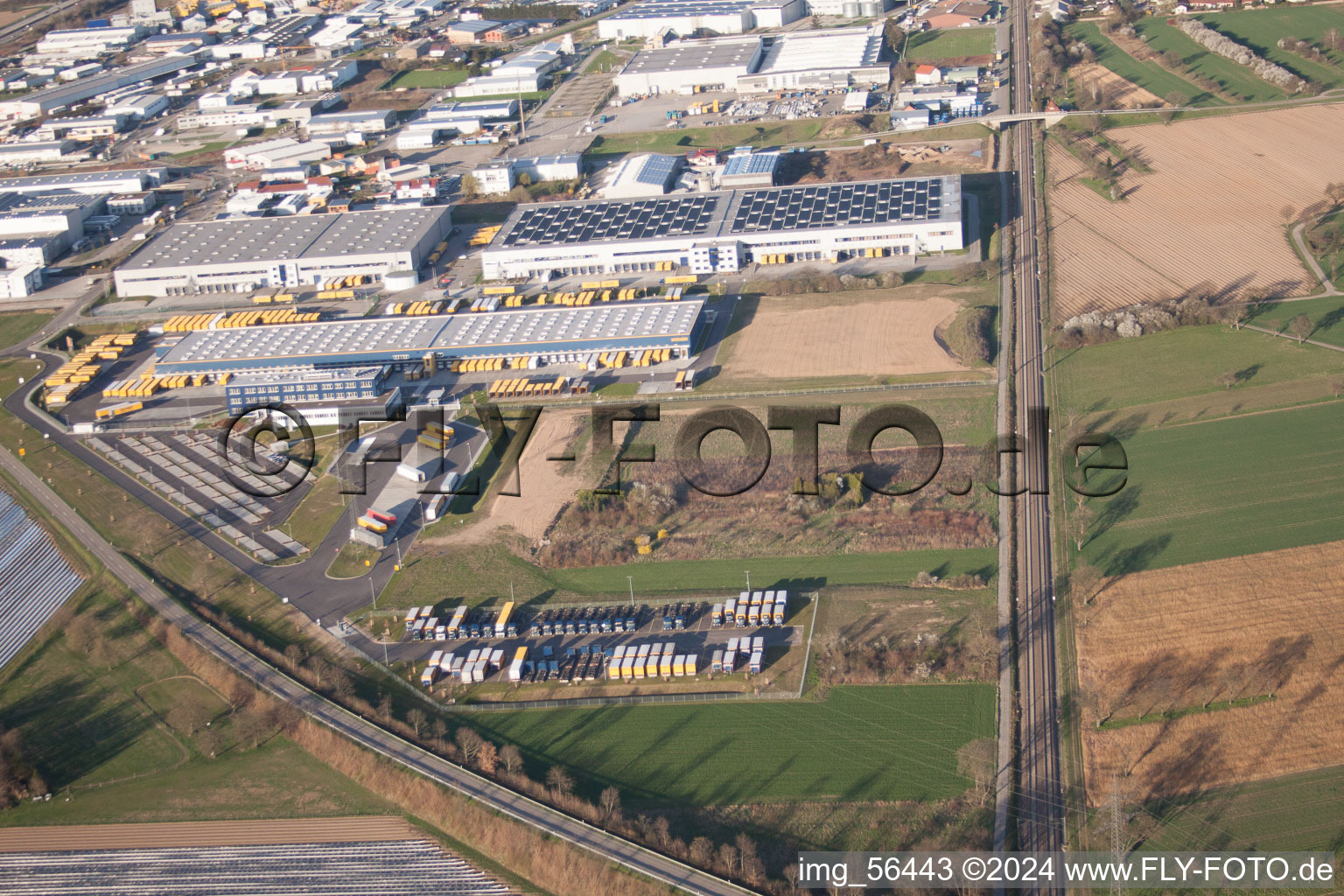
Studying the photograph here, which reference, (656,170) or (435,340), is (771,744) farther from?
(656,170)

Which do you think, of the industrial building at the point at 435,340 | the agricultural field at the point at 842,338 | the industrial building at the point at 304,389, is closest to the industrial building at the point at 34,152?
the industrial building at the point at 435,340

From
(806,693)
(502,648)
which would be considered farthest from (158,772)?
(806,693)

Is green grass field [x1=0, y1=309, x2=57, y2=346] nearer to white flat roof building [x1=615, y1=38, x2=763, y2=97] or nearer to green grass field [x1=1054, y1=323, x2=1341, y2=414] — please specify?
white flat roof building [x1=615, y1=38, x2=763, y2=97]

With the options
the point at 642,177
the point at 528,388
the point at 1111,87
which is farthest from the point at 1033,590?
the point at 1111,87

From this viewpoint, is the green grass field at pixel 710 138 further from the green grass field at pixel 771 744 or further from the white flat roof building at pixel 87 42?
the white flat roof building at pixel 87 42

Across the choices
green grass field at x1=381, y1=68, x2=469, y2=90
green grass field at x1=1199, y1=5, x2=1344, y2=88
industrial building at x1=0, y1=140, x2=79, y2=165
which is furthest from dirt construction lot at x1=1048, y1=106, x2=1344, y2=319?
industrial building at x1=0, y1=140, x2=79, y2=165

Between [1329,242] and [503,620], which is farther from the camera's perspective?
[1329,242]
